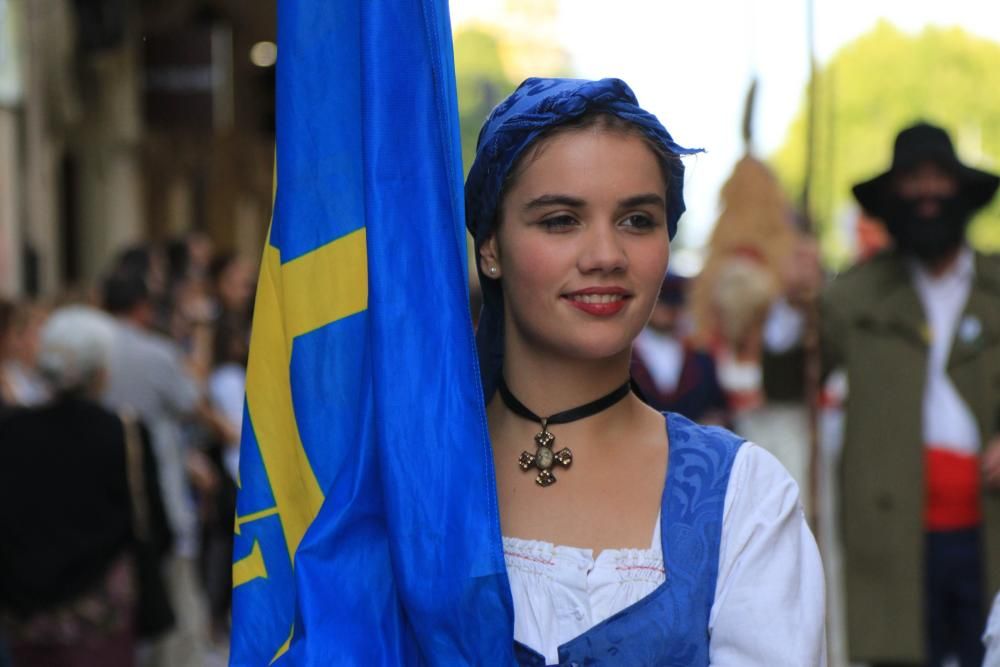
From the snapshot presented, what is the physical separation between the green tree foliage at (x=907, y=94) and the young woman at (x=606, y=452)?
51.3 meters

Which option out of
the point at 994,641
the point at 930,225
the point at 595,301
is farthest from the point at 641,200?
the point at 930,225

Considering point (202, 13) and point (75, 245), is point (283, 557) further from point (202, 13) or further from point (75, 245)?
point (202, 13)

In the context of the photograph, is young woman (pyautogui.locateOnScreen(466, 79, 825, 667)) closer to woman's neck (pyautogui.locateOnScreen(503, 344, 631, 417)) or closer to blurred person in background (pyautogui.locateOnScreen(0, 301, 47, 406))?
woman's neck (pyautogui.locateOnScreen(503, 344, 631, 417))

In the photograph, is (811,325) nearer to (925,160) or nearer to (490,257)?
(925,160)

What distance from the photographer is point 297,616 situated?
281 centimetres

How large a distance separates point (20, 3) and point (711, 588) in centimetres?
1208

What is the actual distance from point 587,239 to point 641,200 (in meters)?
0.11

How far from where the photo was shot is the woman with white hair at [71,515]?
6.24 m

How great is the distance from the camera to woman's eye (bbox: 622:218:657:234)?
2.93 meters

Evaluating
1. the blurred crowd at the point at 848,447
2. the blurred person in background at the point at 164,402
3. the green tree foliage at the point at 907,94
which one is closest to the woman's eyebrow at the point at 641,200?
the blurred crowd at the point at 848,447

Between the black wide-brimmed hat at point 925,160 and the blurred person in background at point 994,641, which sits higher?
the black wide-brimmed hat at point 925,160

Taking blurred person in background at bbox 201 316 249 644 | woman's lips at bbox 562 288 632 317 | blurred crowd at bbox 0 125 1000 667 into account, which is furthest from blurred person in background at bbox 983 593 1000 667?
blurred person in background at bbox 201 316 249 644

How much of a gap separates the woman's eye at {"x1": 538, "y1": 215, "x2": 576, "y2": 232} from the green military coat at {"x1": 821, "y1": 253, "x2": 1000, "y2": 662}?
3.18 meters

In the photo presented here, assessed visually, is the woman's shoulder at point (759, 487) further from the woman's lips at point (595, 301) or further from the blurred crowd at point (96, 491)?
the blurred crowd at point (96, 491)
